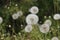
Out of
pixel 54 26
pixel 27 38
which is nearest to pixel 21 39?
pixel 27 38

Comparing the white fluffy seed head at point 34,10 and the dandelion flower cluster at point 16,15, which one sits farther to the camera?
the dandelion flower cluster at point 16,15

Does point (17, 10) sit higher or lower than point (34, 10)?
lower

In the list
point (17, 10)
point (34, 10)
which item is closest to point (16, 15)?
point (17, 10)

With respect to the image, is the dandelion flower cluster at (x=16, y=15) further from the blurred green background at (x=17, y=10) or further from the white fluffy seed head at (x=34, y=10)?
the white fluffy seed head at (x=34, y=10)

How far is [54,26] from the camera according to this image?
3660mm

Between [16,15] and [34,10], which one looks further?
[16,15]

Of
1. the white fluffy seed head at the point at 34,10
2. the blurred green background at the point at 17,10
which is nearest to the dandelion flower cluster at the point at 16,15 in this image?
the blurred green background at the point at 17,10

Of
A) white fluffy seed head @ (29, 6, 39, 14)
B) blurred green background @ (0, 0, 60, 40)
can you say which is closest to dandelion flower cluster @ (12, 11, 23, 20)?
blurred green background @ (0, 0, 60, 40)

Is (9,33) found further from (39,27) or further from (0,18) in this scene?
(39,27)

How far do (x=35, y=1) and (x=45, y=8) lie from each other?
20cm

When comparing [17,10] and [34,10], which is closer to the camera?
[34,10]

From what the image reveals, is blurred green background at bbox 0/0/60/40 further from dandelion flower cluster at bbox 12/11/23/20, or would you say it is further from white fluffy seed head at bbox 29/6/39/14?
white fluffy seed head at bbox 29/6/39/14

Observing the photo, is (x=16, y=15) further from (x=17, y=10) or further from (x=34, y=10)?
(x=34, y=10)

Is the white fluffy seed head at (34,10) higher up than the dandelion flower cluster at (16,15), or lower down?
higher up
